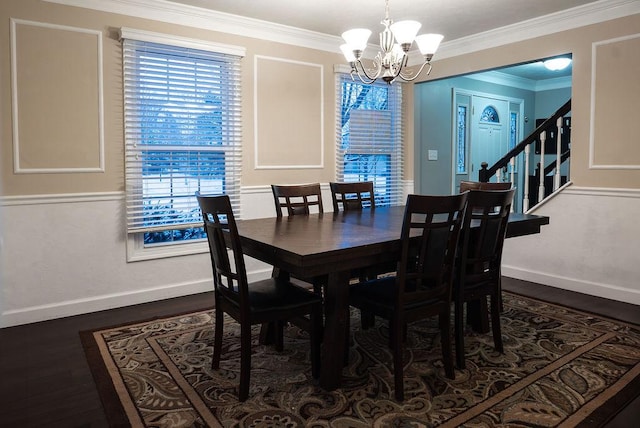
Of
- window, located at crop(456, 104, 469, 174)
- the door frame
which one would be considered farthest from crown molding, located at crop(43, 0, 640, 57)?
window, located at crop(456, 104, 469, 174)

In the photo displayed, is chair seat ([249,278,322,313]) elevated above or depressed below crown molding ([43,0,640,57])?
below

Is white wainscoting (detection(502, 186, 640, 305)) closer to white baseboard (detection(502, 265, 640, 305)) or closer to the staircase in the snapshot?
white baseboard (detection(502, 265, 640, 305))

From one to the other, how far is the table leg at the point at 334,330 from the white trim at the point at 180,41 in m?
2.56

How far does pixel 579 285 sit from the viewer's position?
13.1 feet

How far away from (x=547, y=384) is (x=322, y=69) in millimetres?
3539

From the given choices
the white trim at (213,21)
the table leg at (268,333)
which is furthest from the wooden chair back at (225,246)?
the white trim at (213,21)

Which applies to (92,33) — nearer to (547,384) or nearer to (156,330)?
(156,330)

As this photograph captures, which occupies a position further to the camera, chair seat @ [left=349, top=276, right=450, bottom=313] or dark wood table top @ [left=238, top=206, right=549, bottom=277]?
chair seat @ [left=349, top=276, right=450, bottom=313]

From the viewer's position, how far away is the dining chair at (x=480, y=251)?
94.7 inches

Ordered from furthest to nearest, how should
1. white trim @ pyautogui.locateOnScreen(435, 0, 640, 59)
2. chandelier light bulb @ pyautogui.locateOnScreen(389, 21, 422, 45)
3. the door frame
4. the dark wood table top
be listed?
the door frame, white trim @ pyautogui.locateOnScreen(435, 0, 640, 59), chandelier light bulb @ pyautogui.locateOnScreen(389, 21, 422, 45), the dark wood table top

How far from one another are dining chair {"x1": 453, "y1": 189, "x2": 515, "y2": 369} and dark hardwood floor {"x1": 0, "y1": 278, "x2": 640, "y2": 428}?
773 millimetres

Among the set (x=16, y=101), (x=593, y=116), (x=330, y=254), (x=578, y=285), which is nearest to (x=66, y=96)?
(x=16, y=101)

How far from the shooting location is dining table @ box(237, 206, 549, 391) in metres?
2.00

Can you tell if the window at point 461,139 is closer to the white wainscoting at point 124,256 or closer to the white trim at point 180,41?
the white wainscoting at point 124,256
